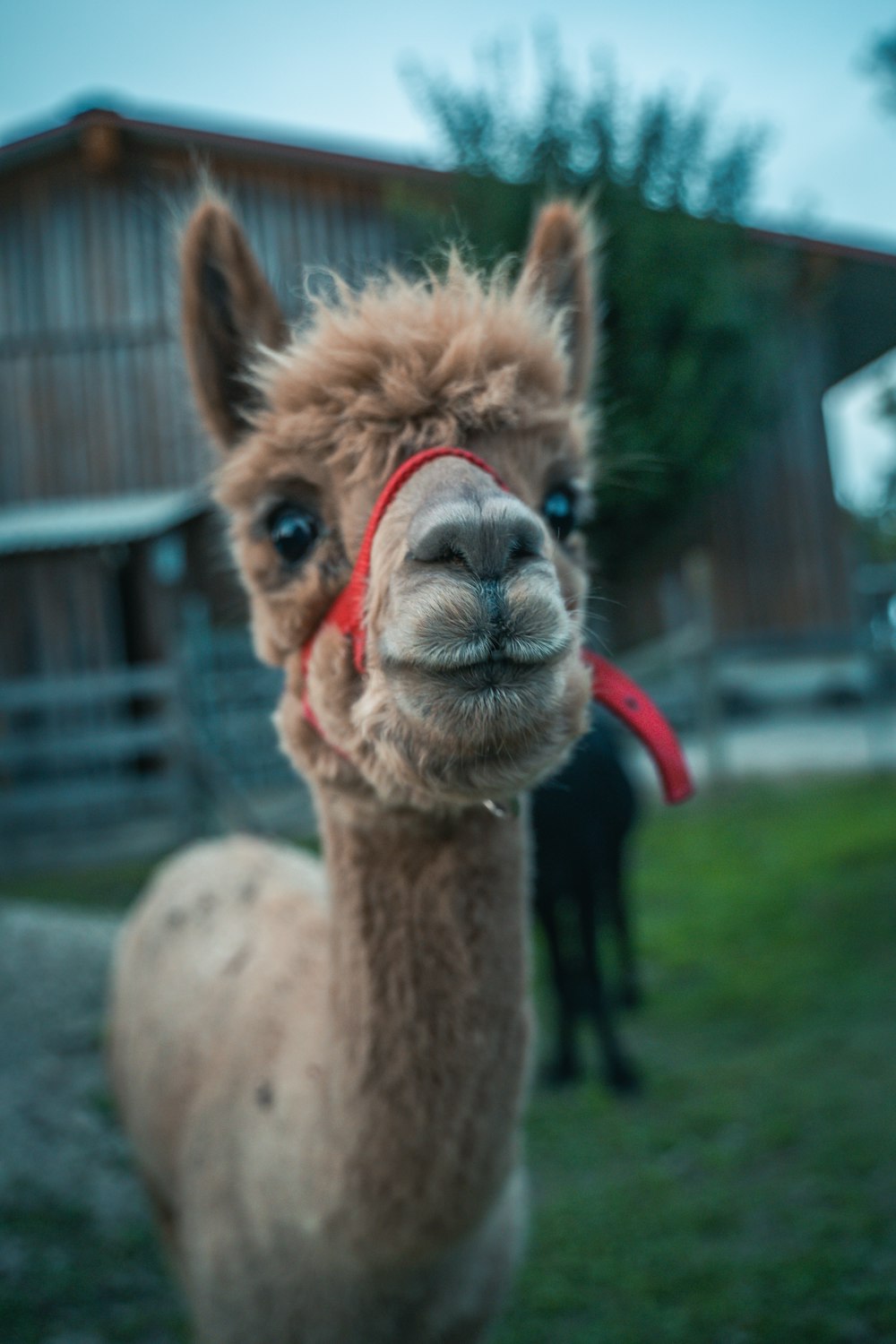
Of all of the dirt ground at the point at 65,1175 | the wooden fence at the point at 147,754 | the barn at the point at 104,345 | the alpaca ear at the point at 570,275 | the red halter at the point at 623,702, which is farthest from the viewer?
the barn at the point at 104,345

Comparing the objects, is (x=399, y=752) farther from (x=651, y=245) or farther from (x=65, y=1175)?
(x=651, y=245)

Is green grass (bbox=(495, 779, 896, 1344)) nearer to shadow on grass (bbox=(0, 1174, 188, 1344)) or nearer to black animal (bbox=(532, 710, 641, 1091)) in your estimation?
black animal (bbox=(532, 710, 641, 1091))

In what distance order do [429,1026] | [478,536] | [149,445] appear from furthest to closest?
[149,445]
[429,1026]
[478,536]

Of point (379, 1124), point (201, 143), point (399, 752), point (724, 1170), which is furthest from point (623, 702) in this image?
point (201, 143)

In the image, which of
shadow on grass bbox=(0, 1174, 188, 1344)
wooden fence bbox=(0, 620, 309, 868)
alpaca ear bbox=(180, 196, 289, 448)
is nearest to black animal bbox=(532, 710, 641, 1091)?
shadow on grass bbox=(0, 1174, 188, 1344)

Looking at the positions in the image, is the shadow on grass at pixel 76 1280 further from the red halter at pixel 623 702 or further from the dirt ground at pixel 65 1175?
the red halter at pixel 623 702

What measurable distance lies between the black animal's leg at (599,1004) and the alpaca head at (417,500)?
9.25 ft

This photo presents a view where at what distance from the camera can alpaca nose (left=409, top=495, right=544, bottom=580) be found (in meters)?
1.14

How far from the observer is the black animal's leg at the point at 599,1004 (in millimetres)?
4168

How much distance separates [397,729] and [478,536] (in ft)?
1.00

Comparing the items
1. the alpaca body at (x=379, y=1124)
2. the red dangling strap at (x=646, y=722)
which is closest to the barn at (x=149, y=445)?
the alpaca body at (x=379, y=1124)

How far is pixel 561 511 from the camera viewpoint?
5.63 feet

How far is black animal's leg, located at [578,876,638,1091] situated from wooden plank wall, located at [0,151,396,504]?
961 centimetres

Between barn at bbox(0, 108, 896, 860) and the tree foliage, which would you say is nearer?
the tree foliage
